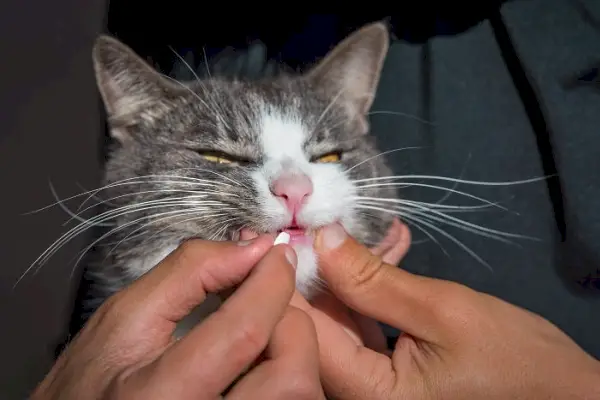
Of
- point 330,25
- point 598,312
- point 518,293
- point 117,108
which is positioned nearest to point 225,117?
point 117,108

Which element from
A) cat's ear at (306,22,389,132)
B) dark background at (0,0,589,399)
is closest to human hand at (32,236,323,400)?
cat's ear at (306,22,389,132)

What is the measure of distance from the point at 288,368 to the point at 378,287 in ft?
0.63

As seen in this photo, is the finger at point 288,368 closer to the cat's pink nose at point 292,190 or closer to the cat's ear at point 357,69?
the cat's pink nose at point 292,190

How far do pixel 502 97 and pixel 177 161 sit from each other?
2.62 ft

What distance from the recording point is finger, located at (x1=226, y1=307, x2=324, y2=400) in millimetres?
692

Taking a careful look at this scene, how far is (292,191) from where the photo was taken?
2.89 ft

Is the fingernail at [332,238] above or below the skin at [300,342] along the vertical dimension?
above

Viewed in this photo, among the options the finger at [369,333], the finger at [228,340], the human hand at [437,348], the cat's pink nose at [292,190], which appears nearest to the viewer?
the finger at [228,340]

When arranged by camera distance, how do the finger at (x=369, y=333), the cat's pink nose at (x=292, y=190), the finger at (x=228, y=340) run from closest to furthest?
the finger at (x=228, y=340) < the cat's pink nose at (x=292, y=190) < the finger at (x=369, y=333)

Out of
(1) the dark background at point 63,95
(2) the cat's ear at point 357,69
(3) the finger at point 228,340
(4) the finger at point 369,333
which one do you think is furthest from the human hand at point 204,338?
(1) the dark background at point 63,95

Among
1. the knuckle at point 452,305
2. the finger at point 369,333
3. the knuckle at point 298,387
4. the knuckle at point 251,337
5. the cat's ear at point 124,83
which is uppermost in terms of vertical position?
the cat's ear at point 124,83

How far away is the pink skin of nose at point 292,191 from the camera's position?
2.89 feet

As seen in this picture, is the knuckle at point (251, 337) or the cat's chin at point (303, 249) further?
the cat's chin at point (303, 249)

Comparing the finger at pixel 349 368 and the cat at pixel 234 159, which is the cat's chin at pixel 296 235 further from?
the finger at pixel 349 368
